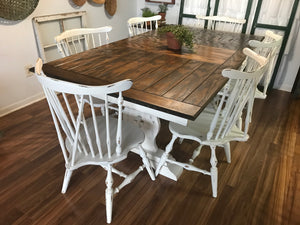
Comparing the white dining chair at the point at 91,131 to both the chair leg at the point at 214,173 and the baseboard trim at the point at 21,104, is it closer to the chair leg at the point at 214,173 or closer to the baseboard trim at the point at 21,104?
the chair leg at the point at 214,173

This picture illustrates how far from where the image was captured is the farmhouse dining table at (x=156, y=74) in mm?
1290

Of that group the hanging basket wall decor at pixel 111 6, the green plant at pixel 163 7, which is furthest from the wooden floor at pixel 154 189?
the green plant at pixel 163 7

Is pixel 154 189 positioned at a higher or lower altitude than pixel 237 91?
lower

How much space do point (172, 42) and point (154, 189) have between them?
1234 mm

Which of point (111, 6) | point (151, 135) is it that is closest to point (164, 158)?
point (151, 135)

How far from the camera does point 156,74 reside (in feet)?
5.29

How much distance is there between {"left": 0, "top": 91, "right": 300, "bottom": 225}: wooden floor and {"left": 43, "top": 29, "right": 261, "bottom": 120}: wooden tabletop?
774 mm

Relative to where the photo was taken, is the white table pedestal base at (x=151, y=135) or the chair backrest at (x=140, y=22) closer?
the white table pedestal base at (x=151, y=135)

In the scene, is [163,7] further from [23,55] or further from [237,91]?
[237,91]

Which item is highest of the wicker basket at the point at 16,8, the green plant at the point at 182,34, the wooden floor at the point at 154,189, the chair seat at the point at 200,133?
the wicker basket at the point at 16,8

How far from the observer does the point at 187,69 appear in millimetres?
1720

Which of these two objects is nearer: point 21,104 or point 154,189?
point 154,189

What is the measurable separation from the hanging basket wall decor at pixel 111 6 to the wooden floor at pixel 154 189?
2.04m

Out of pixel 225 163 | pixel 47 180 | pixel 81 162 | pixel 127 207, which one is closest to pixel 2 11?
pixel 47 180
